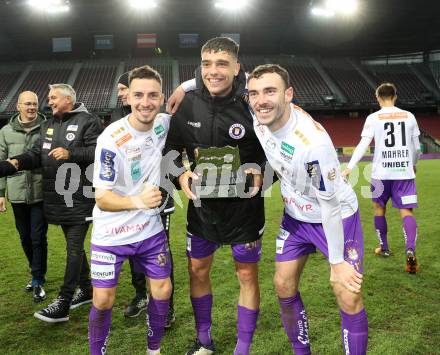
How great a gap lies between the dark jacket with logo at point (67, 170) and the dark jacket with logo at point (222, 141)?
1.25m

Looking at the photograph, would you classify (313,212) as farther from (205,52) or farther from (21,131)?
(21,131)

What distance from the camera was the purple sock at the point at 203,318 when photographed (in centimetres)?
326

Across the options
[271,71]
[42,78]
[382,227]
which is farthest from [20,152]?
[42,78]

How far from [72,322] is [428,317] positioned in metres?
3.37

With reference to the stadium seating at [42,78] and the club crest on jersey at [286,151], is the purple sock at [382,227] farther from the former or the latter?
the stadium seating at [42,78]

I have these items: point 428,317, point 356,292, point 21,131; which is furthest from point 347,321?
point 21,131

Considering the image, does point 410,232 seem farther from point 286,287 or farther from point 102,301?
point 102,301

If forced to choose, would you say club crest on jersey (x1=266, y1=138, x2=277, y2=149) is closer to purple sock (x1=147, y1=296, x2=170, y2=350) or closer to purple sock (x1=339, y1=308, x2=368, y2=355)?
purple sock (x1=339, y1=308, x2=368, y2=355)

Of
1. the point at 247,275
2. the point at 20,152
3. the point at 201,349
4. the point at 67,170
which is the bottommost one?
the point at 201,349

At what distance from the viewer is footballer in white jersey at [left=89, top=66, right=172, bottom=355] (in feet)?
8.88

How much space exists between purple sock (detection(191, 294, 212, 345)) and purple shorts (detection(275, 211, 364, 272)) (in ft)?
2.56

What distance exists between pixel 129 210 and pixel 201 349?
1331 millimetres

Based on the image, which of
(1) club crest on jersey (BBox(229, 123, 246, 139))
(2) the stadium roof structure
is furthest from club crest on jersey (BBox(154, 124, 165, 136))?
(2) the stadium roof structure

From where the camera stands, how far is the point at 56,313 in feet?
12.6
